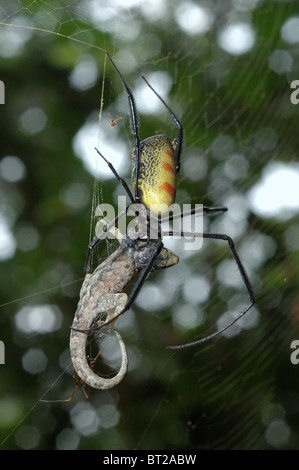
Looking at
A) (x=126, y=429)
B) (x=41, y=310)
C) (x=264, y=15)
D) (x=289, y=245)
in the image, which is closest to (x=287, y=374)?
(x=289, y=245)

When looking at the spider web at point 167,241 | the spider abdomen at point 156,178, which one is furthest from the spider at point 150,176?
the spider web at point 167,241

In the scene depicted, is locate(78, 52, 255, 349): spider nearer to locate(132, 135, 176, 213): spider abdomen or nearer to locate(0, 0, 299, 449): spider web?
locate(132, 135, 176, 213): spider abdomen

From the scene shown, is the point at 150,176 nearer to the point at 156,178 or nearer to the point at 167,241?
the point at 156,178

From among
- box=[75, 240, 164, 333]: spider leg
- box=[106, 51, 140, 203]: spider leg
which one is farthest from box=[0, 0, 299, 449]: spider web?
box=[75, 240, 164, 333]: spider leg

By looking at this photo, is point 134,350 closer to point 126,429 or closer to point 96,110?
point 126,429

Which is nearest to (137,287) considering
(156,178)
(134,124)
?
(156,178)

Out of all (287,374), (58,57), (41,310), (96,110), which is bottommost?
(287,374)
